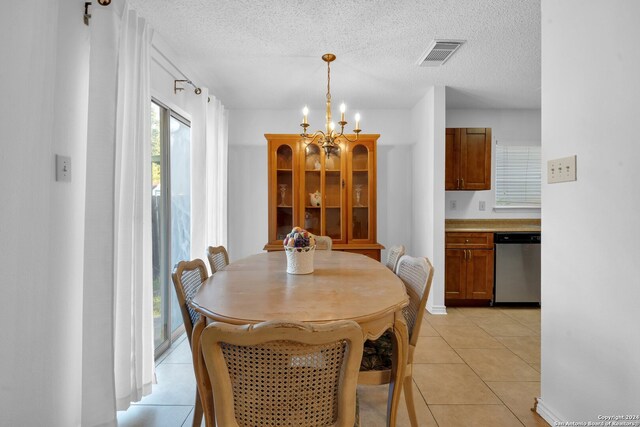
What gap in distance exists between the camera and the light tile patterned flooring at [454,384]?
1.86 meters

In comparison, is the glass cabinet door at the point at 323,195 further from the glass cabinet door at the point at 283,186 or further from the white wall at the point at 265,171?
the white wall at the point at 265,171

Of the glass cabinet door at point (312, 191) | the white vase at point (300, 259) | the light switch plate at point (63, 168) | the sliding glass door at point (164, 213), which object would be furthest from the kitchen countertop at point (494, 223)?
the light switch plate at point (63, 168)

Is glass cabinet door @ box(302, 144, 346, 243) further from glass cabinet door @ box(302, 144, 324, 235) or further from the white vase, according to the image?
the white vase

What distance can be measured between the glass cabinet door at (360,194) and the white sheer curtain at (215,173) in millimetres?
1507

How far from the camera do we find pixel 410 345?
1.68 m

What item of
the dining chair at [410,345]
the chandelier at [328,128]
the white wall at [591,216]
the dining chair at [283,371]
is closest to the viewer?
the dining chair at [283,371]

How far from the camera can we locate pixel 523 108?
4.38m

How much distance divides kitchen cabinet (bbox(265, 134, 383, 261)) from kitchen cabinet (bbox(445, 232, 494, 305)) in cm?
86

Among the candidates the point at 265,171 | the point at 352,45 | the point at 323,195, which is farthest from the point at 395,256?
the point at 265,171

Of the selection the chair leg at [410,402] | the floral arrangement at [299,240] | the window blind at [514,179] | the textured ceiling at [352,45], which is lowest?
the chair leg at [410,402]

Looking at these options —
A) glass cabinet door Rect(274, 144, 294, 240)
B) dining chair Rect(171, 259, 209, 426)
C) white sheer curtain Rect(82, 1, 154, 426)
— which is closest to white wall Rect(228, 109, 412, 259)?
glass cabinet door Rect(274, 144, 294, 240)

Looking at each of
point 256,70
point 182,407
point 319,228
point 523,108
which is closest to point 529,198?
point 523,108

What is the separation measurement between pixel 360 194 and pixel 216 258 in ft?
7.17

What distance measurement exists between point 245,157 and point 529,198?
12.6ft
